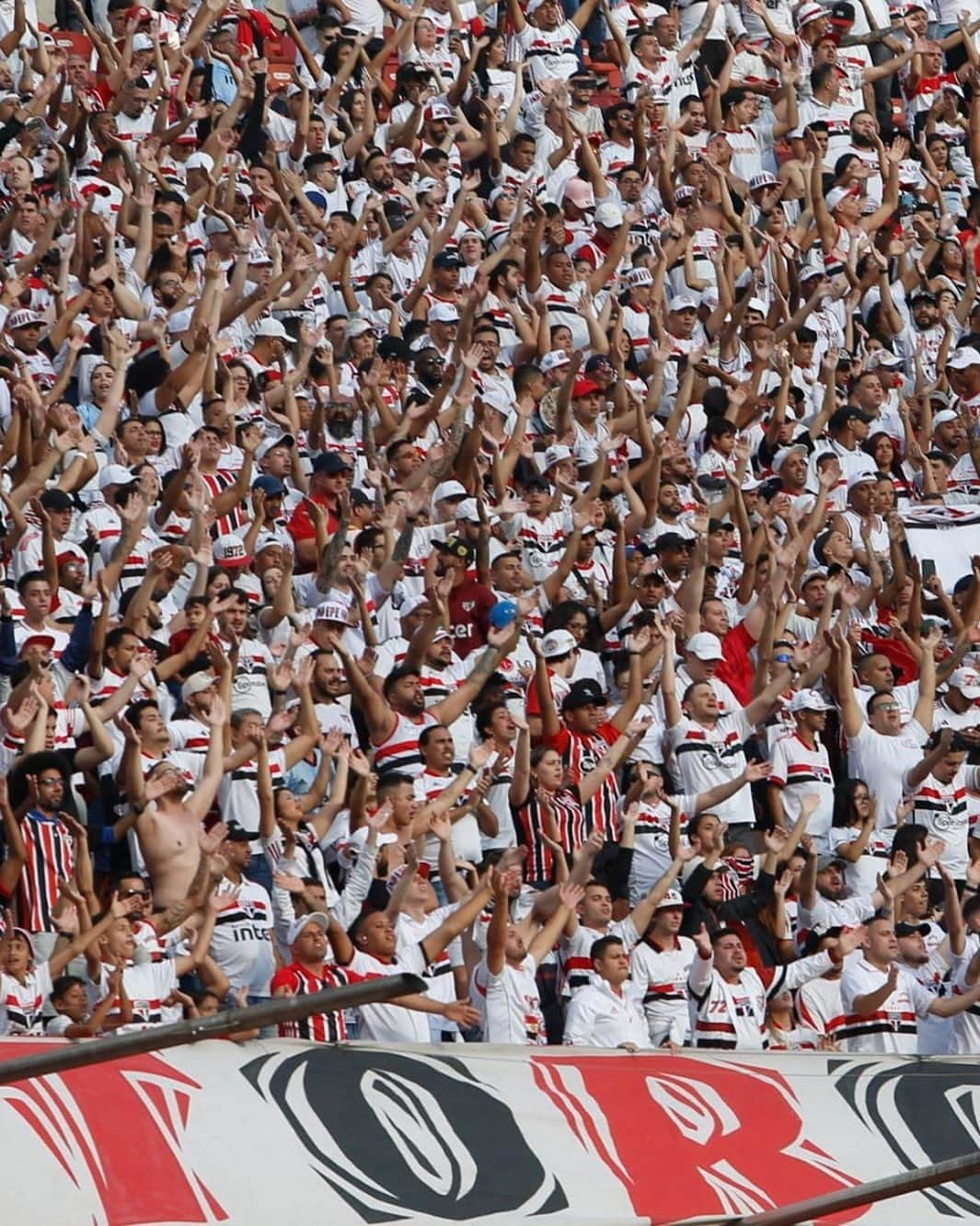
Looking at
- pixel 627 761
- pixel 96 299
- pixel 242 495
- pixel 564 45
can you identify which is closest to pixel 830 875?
pixel 627 761

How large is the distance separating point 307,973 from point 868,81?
11.2 meters

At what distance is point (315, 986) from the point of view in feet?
38.6

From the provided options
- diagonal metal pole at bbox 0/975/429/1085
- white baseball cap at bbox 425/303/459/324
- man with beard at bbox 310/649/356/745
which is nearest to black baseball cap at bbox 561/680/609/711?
man with beard at bbox 310/649/356/745

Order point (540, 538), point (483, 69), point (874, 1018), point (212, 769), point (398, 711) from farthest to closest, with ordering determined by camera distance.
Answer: point (483, 69), point (540, 538), point (398, 711), point (212, 769), point (874, 1018)

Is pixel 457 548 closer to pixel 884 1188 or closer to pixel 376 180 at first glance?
pixel 376 180

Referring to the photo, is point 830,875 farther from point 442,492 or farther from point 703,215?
point 703,215

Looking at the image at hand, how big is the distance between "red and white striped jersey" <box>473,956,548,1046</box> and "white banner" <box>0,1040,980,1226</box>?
2.80ft

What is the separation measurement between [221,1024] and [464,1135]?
4.40 metres

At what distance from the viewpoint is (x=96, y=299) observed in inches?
640

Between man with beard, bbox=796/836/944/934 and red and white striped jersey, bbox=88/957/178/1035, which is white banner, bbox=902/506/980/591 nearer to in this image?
man with beard, bbox=796/836/944/934

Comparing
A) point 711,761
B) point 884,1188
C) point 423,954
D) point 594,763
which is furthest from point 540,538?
point 884,1188

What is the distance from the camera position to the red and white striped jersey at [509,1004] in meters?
12.1

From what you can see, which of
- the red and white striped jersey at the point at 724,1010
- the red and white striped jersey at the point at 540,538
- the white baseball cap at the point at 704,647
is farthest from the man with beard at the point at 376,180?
the red and white striped jersey at the point at 724,1010

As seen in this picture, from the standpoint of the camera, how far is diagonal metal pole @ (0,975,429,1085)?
6.25 meters
